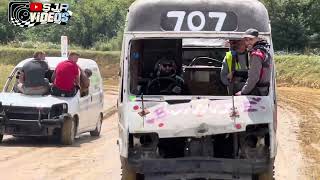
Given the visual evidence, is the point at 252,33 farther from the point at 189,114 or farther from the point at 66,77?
the point at 66,77

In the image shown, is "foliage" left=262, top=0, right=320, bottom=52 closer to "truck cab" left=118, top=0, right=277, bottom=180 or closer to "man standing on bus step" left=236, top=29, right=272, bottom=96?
"truck cab" left=118, top=0, right=277, bottom=180

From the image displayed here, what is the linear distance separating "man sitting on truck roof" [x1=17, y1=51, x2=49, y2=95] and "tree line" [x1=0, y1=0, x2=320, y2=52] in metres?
40.0

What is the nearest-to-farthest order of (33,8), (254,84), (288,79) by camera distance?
(254,84) → (288,79) → (33,8)

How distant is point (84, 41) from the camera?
299 feet

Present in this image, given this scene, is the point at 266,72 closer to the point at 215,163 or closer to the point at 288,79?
the point at 215,163

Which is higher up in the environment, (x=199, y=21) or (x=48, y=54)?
(x=199, y=21)

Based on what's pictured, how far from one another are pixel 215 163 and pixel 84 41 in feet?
278

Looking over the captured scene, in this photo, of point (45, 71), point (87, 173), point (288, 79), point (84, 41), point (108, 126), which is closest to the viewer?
point (87, 173)

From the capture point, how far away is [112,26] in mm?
97562

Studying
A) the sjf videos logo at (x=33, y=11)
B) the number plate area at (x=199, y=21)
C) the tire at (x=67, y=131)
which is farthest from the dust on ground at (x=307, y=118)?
the sjf videos logo at (x=33, y=11)

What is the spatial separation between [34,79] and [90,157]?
2.89m

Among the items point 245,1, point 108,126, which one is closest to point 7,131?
point 108,126

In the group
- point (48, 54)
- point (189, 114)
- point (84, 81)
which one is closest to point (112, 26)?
point (48, 54)

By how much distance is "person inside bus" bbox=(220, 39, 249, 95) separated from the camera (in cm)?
883
